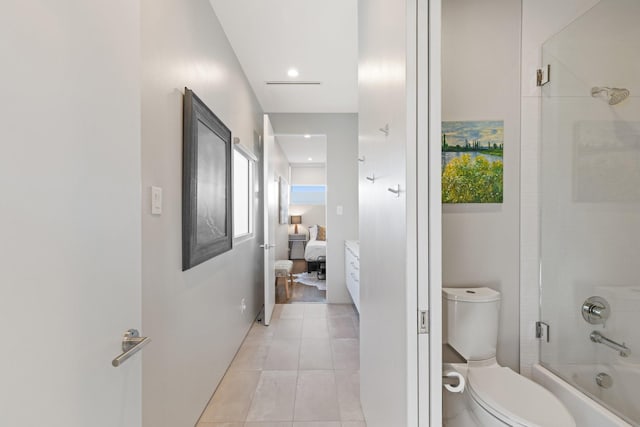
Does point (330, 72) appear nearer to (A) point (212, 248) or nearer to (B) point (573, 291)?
(A) point (212, 248)

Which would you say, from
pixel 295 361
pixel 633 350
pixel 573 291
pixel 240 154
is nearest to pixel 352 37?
pixel 240 154

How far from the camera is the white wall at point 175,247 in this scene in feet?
4.16

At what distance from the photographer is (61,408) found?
597mm

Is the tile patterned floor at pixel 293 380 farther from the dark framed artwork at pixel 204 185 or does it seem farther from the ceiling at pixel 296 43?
the ceiling at pixel 296 43

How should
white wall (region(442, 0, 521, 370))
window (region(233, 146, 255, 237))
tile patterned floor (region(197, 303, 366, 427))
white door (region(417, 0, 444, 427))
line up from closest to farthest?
white door (region(417, 0, 444, 427))
white wall (region(442, 0, 521, 370))
tile patterned floor (region(197, 303, 366, 427))
window (region(233, 146, 255, 237))

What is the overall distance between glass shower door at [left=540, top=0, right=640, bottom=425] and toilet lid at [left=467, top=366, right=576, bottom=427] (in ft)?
0.98

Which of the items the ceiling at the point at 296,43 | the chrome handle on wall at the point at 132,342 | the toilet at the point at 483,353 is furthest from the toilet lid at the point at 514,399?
the ceiling at the point at 296,43

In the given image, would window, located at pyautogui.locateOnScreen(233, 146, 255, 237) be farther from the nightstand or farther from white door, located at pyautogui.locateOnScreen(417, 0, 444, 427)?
the nightstand

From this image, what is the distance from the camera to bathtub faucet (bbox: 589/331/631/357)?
134cm

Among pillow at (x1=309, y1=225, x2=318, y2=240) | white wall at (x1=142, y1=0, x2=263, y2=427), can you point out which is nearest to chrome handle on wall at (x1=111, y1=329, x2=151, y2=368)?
white wall at (x1=142, y1=0, x2=263, y2=427)

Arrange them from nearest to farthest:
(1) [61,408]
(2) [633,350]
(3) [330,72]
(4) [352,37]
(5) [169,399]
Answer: (1) [61,408] → (2) [633,350] → (5) [169,399] → (4) [352,37] → (3) [330,72]

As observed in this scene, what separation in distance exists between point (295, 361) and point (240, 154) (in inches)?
79.2

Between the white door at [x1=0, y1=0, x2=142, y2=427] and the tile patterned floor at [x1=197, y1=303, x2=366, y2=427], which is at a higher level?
the white door at [x1=0, y1=0, x2=142, y2=427]

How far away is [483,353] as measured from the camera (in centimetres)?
145
